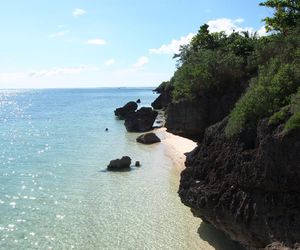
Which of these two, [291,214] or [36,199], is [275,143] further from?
[36,199]

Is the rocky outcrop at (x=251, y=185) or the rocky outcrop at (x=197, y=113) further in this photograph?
the rocky outcrop at (x=197, y=113)

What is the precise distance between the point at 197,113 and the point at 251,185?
10895 mm

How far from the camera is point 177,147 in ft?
168

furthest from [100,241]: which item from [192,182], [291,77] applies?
[291,77]

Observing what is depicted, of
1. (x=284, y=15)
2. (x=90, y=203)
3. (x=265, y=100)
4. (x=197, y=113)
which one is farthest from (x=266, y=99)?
(x=90, y=203)

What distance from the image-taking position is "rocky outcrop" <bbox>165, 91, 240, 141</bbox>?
81.1 ft

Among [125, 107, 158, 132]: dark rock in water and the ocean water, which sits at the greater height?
[125, 107, 158, 132]: dark rock in water

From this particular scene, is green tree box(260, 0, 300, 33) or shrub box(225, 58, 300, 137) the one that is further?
green tree box(260, 0, 300, 33)

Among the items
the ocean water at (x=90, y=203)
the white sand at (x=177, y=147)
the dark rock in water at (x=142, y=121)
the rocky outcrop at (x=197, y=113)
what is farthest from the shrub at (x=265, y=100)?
the dark rock in water at (x=142, y=121)

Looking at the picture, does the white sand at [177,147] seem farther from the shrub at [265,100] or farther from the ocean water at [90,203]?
the shrub at [265,100]

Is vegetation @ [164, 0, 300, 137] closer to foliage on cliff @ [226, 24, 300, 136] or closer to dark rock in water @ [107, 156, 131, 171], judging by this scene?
foliage on cliff @ [226, 24, 300, 136]

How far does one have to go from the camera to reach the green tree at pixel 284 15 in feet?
89.5

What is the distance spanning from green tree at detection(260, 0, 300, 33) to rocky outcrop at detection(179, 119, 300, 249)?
12.8 m

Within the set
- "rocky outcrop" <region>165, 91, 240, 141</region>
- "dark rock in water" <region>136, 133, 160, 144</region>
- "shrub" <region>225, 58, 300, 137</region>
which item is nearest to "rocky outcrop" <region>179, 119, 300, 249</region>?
"shrub" <region>225, 58, 300, 137</region>
